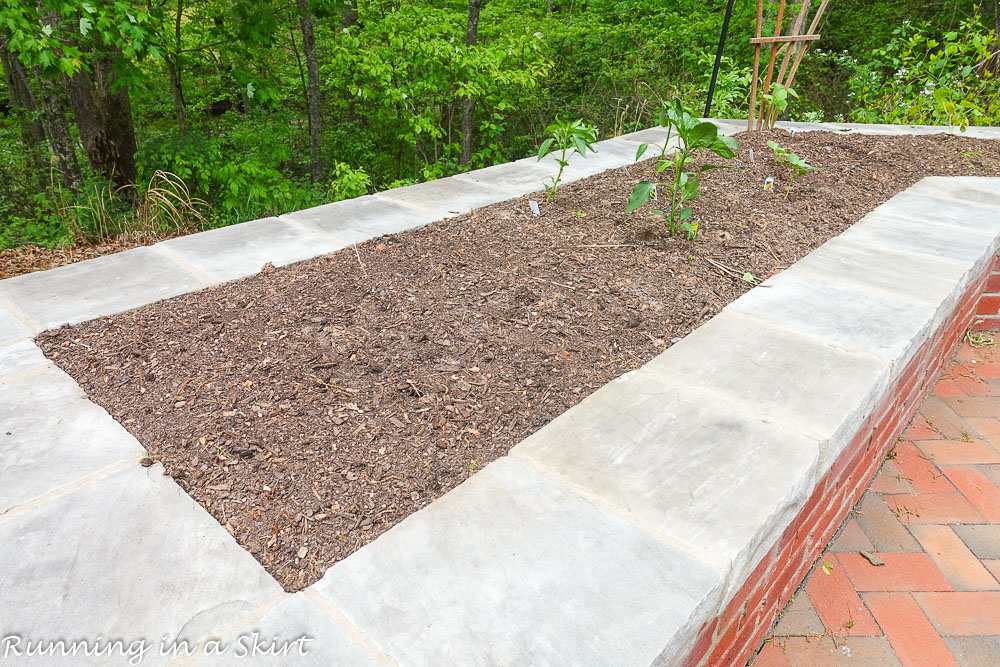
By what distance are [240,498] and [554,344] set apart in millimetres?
1053

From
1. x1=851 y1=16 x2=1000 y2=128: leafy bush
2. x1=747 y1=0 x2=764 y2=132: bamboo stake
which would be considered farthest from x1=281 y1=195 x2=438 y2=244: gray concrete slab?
Answer: x1=851 y1=16 x2=1000 y2=128: leafy bush

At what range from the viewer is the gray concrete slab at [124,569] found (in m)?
1.09

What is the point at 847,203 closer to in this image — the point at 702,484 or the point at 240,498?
the point at 702,484

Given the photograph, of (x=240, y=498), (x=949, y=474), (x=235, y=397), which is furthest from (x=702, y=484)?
(x=949, y=474)

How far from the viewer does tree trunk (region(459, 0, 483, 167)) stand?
6.27m

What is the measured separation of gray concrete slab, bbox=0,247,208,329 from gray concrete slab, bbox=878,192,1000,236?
3400 mm

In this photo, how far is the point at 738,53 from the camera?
27.1ft

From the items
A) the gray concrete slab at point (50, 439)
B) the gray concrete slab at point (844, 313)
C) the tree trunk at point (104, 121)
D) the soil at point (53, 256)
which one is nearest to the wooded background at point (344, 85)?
the tree trunk at point (104, 121)

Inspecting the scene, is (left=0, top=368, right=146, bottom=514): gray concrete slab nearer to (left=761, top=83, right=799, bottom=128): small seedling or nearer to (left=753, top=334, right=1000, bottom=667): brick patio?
(left=753, top=334, right=1000, bottom=667): brick patio

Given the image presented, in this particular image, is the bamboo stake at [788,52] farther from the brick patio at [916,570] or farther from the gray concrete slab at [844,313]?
the brick patio at [916,570]

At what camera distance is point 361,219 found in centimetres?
307

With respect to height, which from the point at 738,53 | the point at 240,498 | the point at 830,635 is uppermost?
the point at 738,53

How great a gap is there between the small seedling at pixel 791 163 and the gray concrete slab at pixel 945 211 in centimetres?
46

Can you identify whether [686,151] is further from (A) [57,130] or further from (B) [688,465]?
(A) [57,130]
